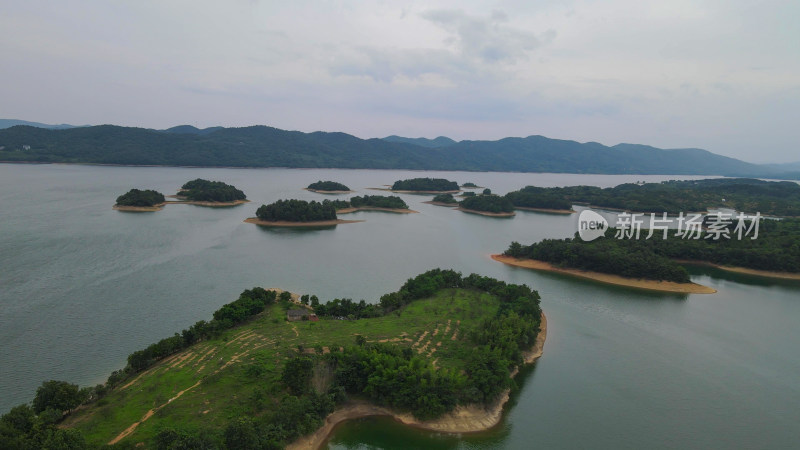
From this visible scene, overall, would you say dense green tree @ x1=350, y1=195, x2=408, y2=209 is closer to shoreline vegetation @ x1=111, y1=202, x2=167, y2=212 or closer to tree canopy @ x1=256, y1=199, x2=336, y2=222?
tree canopy @ x1=256, y1=199, x2=336, y2=222

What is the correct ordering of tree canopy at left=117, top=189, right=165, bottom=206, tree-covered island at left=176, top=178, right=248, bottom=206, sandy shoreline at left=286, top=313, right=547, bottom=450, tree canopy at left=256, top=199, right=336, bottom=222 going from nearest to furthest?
sandy shoreline at left=286, top=313, right=547, bottom=450, tree canopy at left=256, top=199, right=336, bottom=222, tree canopy at left=117, top=189, right=165, bottom=206, tree-covered island at left=176, top=178, right=248, bottom=206

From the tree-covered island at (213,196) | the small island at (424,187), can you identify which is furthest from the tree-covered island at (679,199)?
the tree-covered island at (213,196)

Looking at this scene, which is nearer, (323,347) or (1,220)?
(323,347)

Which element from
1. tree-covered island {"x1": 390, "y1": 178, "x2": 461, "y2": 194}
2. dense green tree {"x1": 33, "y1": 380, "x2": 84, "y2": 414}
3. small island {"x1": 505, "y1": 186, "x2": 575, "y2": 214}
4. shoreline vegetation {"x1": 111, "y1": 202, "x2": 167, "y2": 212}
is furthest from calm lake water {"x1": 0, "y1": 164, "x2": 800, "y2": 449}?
tree-covered island {"x1": 390, "y1": 178, "x2": 461, "y2": 194}

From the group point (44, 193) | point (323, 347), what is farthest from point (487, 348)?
point (44, 193)

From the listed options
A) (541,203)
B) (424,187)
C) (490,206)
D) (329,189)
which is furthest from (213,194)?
(541,203)

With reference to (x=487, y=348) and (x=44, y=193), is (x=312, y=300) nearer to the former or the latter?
(x=487, y=348)

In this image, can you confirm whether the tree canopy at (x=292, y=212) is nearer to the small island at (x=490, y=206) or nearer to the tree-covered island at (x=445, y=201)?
the small island at (x=490, y=206)

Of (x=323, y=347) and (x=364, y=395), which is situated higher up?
(x=323, y=347)
